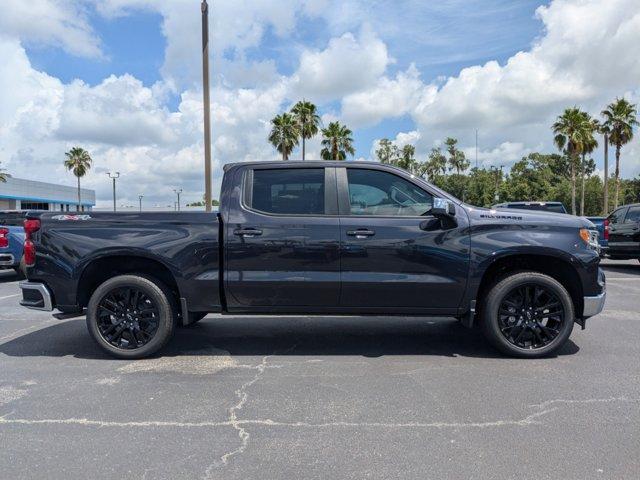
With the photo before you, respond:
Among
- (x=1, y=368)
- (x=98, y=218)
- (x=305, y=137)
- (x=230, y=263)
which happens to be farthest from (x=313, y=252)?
(x=305, y=137)

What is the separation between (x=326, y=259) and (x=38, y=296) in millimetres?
2950

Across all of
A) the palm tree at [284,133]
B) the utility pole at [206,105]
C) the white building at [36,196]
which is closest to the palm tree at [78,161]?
the white building at [36,196]

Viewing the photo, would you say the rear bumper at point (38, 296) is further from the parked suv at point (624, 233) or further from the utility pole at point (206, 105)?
the parked suv at point (624, 233)

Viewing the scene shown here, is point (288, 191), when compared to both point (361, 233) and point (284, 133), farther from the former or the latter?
point (284, 133)

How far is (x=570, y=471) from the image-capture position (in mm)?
3039

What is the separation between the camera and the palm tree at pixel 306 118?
42.0 m

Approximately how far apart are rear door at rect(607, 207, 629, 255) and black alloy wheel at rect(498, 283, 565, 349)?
9584 millimetres

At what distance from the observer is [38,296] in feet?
17.4

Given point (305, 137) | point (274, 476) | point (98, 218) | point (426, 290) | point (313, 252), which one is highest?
point (305, 137)

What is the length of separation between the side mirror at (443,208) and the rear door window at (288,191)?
110cm

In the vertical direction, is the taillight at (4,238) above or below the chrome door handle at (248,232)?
below

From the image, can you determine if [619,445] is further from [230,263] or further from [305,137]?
[305,137]

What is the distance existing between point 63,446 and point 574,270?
4.68 metres

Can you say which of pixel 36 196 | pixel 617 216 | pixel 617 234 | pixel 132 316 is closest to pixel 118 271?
pixel 132 316
